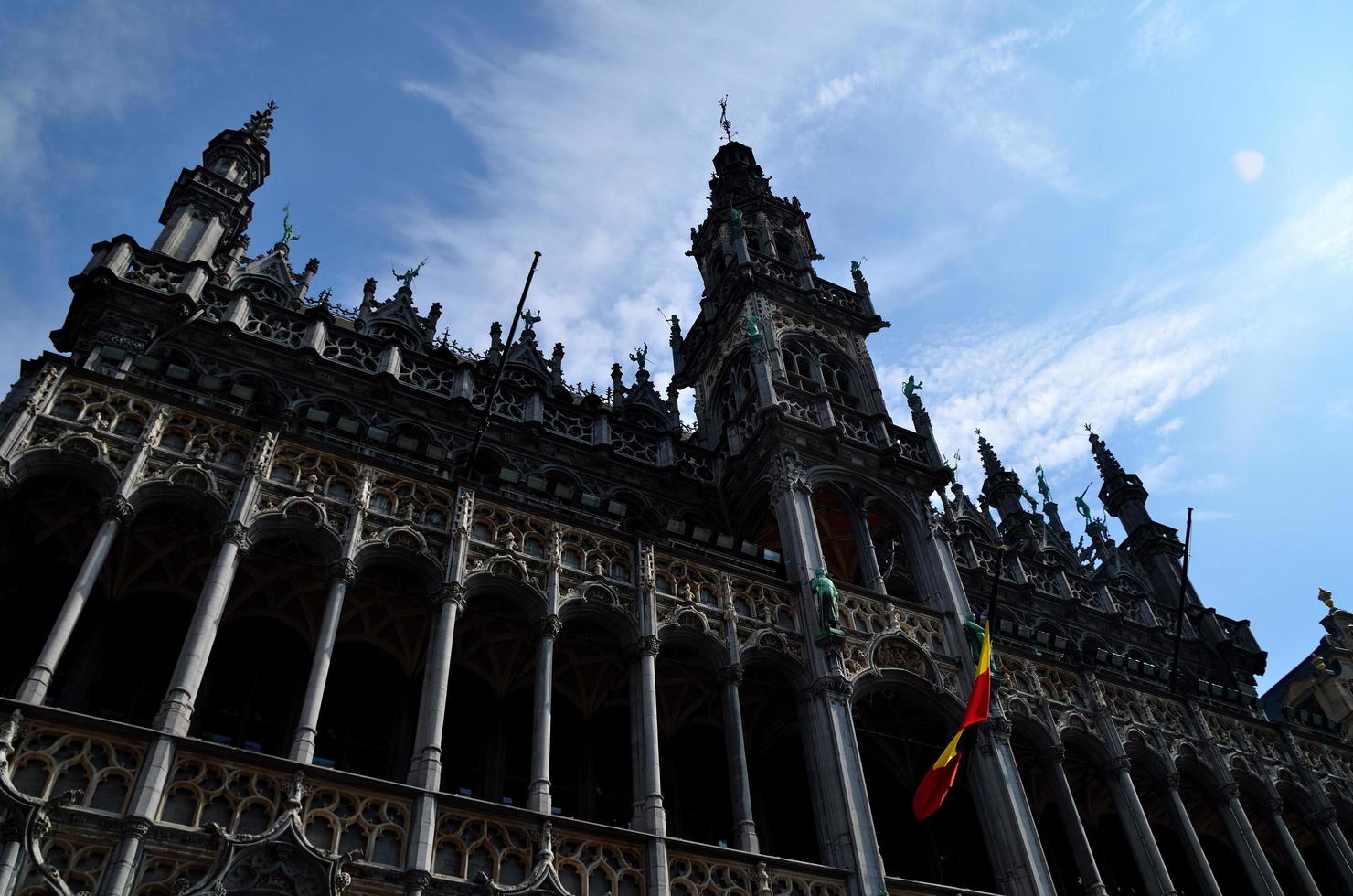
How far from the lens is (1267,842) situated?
86.6ft

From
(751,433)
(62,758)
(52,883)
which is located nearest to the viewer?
(52,883)

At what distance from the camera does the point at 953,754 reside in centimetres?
1848

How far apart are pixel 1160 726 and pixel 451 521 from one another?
16.0 meters

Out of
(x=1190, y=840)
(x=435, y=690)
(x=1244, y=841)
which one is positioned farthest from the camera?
(x=1244, y=841)

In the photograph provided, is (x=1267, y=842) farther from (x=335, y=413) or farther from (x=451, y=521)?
(x=335, y=413)

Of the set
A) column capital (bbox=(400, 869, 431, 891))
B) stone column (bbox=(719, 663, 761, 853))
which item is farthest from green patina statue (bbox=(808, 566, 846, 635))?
column capital (bbox=(400, 869, 431, 891))

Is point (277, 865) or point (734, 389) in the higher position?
point (734, 389)

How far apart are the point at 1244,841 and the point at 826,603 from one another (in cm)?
1039

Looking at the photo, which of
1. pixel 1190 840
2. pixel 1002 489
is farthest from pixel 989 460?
pixel 1190 840

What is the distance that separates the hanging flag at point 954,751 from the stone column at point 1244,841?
21.3 ft

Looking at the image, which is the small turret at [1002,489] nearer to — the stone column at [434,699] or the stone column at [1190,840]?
the stone column at [1190,840]

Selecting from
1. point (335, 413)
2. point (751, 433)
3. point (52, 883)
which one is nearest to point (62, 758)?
point (52, 883)

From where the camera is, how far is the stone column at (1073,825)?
63.4ft

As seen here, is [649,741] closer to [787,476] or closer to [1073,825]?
[787,476]
